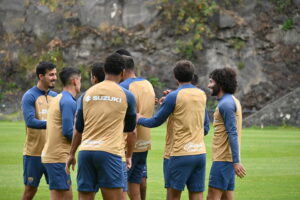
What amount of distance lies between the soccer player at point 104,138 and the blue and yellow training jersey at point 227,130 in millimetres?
1733

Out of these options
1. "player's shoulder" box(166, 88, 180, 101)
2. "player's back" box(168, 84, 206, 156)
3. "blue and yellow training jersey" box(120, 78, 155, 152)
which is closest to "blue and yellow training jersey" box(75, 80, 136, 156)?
"player's shoulder" box(166, 88, 180, 101)

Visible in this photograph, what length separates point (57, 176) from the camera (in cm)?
983

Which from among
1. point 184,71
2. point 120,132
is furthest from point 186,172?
point 120,132

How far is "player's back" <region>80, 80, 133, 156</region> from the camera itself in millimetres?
8211

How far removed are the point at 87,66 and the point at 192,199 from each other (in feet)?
125

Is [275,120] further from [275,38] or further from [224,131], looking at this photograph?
[224,131]

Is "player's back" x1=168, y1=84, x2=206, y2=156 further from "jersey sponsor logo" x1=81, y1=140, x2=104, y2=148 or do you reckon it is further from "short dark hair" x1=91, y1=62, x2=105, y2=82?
"jersey sponsor logo" x1=81, y1=140, x2=104, y2=148

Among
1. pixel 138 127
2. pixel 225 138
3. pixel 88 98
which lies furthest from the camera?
pixel 138 127

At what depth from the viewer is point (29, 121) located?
1058cm

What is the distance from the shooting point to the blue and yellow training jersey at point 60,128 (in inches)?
378

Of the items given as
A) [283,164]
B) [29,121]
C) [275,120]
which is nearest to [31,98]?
[29,121]

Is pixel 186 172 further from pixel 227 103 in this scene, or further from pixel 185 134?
pixel 227 103

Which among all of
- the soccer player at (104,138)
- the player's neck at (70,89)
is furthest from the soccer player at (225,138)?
the player's neck at (70,89)

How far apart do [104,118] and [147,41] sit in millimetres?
39046
